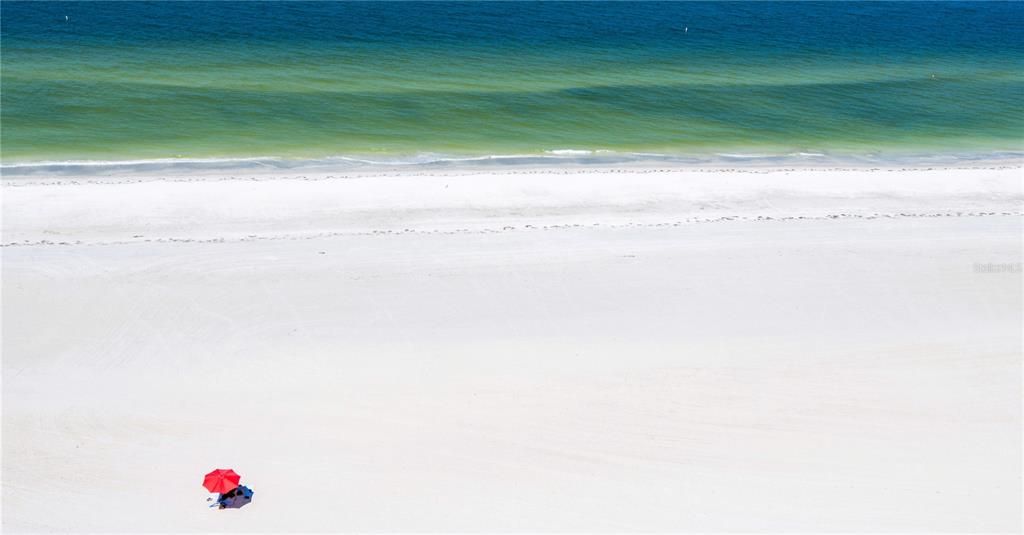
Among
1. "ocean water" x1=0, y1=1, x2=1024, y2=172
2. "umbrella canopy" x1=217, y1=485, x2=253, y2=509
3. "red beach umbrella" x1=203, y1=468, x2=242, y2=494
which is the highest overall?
"ocean water" x1=0, y1=1, x2=1024, y2=172

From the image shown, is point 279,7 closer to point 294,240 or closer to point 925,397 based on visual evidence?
point 294,240

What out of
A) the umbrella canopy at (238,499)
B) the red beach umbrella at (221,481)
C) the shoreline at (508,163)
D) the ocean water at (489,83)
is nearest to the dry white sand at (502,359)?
the umbrella canopy at (238,499)

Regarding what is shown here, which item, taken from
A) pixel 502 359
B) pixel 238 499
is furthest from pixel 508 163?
pixel 238 499

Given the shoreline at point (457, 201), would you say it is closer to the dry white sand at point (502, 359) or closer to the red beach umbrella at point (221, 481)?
the dry white sand at point (502, 359)

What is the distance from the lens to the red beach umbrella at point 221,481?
13578 mm

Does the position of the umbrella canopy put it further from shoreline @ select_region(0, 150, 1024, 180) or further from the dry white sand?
shoreline @ select_region(0, 150, 1024, 180)

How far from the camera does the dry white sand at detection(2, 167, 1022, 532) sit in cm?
1425

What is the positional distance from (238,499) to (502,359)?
5.79 meters

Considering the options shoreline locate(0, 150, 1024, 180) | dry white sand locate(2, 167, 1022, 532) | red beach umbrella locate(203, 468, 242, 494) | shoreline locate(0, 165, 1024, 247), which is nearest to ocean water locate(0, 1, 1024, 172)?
shoreline locate(0, 150, 1024, 180)

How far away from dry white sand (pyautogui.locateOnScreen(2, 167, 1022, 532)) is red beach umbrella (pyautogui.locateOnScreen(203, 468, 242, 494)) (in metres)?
0.38

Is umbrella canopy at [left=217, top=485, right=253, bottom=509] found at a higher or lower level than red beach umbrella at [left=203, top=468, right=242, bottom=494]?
lower

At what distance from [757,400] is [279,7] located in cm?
4746

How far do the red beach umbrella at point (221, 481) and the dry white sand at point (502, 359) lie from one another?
1.25ft

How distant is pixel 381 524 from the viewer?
13.7 m
